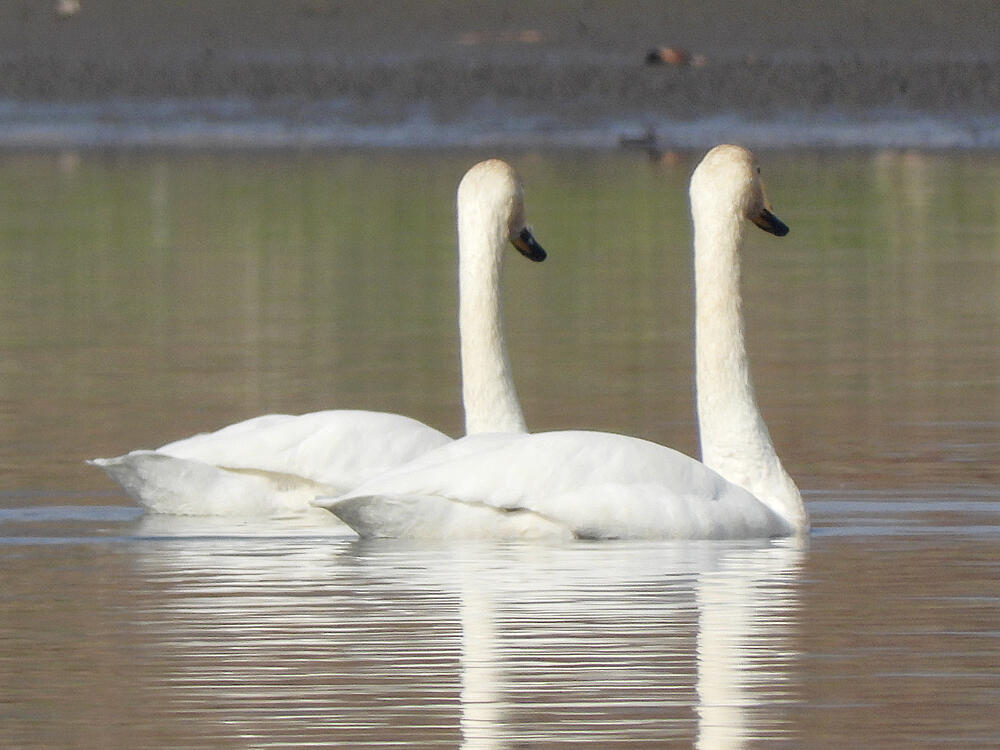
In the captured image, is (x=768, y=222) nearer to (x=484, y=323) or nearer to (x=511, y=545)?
(x=484, y=323)

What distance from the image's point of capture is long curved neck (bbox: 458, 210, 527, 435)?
33.8 ft

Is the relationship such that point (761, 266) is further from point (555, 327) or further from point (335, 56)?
point (335, 56)

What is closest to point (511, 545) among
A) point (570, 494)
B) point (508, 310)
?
point (570, 494)

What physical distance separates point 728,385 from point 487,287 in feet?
3.65

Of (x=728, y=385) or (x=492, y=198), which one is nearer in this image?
(x=728, y=385)

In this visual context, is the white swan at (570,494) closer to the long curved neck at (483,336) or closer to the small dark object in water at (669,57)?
the long curved neck at (483,336)

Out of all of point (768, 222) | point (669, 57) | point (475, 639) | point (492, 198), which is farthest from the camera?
point (669, 57)

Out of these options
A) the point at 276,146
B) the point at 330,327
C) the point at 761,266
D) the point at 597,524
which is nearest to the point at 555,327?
the point at 330,327

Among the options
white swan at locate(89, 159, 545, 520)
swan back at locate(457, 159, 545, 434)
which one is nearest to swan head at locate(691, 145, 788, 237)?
swan back at locate(457, 159, 545, 434)

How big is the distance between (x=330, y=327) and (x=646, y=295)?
2.80 meters

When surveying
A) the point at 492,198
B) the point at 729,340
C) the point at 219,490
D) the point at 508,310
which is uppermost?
the point at 492,198

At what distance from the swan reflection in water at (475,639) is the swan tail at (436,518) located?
0.19 feet

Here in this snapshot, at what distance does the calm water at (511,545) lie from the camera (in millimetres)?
6633

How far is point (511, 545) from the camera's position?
8961mm
